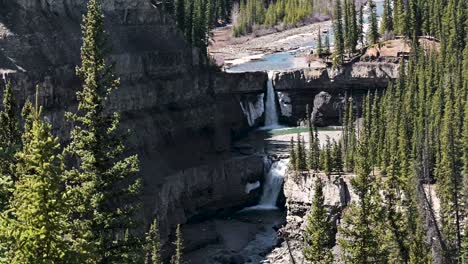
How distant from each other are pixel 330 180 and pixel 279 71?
4376 cm

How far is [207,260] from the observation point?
85562 mm

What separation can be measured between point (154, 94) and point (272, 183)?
23.3 m

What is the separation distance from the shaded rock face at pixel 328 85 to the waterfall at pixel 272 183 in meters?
23.3

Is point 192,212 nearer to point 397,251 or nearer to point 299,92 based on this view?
point 299,92

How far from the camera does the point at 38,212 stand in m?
22.4

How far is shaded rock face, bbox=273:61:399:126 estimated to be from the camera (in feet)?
420

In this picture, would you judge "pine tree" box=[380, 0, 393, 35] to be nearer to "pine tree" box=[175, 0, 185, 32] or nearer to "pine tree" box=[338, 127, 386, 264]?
"pine tree" box=[175, 0, 185, 32]

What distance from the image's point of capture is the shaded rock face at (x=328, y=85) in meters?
128

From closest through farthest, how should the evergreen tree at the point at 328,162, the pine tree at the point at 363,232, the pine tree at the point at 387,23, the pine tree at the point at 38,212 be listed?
the pine tree at the point at 38,212 < the pine tree at the point at 363,232 < the evergreen tree at the point at 328,162 < the pine tree at the point at 387,23

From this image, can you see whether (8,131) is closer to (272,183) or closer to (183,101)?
(272,183)

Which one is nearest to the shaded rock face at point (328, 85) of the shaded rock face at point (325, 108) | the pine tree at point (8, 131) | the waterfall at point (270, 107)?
the shaded rock face at point (325, 108)

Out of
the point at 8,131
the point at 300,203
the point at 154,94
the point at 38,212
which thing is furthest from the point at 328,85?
the point at 38,212

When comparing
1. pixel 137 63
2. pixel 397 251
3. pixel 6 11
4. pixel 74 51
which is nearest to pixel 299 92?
pixel 137 63

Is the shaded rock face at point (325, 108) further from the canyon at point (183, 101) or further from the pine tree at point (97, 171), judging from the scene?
the pine tree at point (97, 171)
